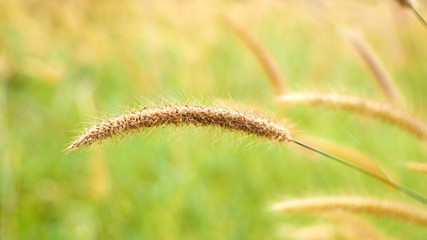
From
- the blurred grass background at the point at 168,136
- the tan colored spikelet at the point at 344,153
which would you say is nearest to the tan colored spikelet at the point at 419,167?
the blurred grass background at the point at 168,136

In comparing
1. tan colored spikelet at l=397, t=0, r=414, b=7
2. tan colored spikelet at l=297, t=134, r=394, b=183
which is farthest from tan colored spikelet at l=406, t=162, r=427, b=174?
tan colored spikelet at l=297, t=134, r=394, b=183

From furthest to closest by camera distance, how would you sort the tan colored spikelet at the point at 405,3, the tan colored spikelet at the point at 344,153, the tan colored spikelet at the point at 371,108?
the tan colored spikelet at the point at 344,153, the tan colored spikelet at the point at 371,108, the tan colored spikelet at the point at 405,3

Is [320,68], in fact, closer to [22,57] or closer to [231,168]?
[231,168]

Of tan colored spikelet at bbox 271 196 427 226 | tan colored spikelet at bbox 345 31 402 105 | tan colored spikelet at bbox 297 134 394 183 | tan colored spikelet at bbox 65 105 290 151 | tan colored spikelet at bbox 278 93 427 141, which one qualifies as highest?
tan colored spikelet at bbox 345 31 402 105

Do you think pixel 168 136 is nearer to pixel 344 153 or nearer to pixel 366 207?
pixel 366 207

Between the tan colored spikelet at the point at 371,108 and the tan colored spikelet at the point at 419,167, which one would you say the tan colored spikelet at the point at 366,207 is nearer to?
the tan colored spikelet at the point at 419,167

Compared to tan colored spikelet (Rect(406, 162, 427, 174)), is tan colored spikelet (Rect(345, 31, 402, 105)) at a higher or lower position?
higher

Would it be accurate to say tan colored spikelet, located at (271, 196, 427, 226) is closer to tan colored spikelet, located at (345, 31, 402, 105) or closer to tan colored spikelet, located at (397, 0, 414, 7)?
tan colored spikelet, located at (397, 0, 414, 7)
